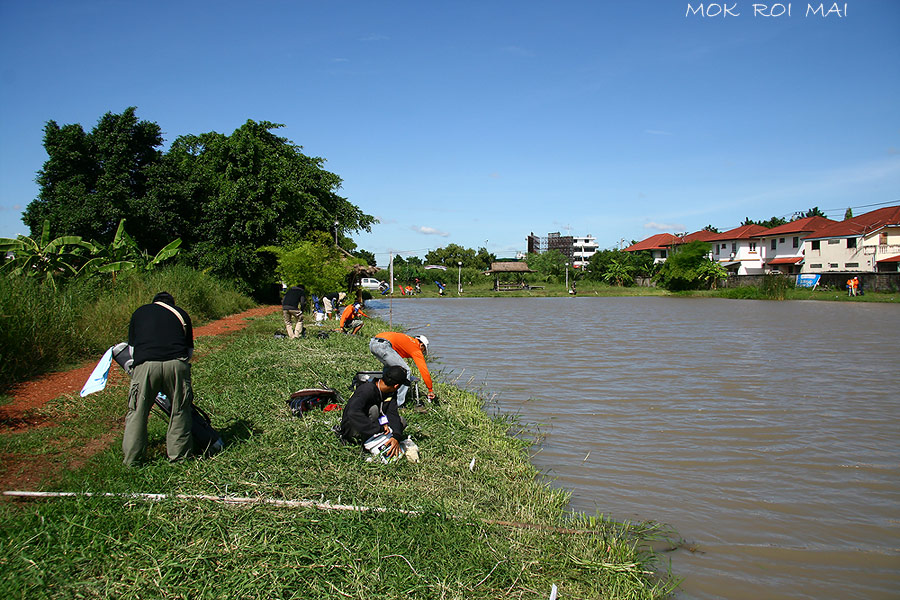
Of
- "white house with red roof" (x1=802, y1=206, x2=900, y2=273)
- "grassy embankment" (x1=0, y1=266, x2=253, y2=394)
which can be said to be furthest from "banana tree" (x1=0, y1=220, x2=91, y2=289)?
"white house with red roof" (x1=802, y1=206, x2=900, y2=273)

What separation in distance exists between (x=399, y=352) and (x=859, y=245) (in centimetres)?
5269

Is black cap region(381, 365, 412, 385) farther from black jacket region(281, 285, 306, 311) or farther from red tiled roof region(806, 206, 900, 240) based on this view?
red tiled roof region(806, 206, 900, 240)

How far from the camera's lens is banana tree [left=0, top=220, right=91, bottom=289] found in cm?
1226

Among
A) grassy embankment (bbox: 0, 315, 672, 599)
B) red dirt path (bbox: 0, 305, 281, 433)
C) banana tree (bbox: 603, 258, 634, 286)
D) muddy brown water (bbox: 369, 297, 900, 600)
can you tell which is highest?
banana tree (bbox: 603, 258, 634, 286)

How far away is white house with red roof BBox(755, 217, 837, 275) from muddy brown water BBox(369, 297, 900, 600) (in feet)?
138

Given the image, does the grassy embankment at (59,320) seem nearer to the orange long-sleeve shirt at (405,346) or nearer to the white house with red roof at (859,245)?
the orange long-sleeve shirt at (405,346)

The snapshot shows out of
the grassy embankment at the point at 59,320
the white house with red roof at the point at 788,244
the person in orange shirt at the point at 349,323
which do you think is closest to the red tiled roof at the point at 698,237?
the white house with red roof at the point at 788,244

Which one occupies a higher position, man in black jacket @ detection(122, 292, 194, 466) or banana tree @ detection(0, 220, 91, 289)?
banana tree @ detection(0, 220, 91, 289)

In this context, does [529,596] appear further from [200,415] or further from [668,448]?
[668,448]

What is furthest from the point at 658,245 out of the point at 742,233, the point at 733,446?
the point at 733,446

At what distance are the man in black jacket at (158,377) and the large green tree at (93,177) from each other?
2156 centimetres

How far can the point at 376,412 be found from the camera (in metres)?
5.81

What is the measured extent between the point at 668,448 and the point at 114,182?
24.5m

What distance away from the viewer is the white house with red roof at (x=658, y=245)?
77.6 m
